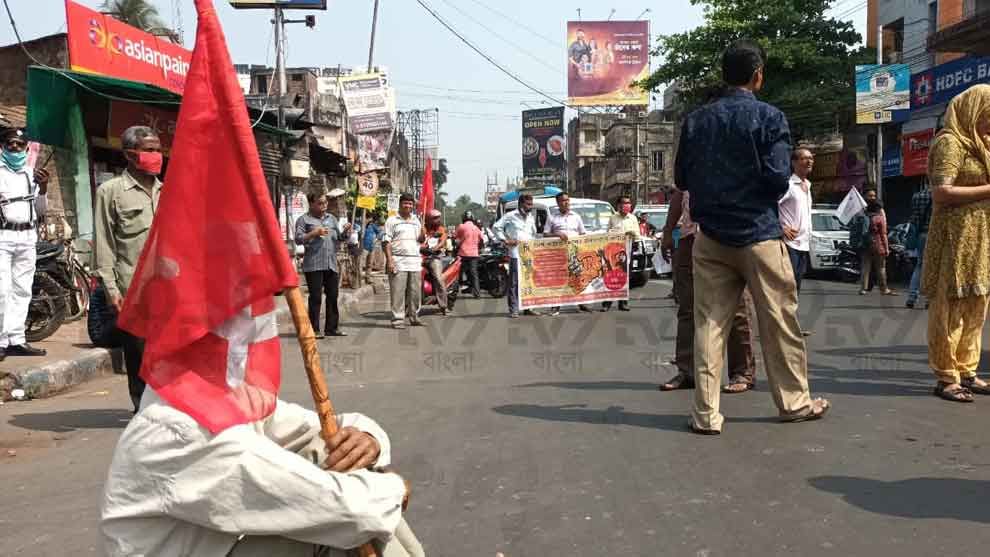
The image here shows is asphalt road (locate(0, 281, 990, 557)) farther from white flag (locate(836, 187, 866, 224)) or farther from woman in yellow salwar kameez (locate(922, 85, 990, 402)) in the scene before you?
white flag (locate(836, 187, 866, 224))

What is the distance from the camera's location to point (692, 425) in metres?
4.66

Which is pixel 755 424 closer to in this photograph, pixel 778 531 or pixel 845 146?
pixel 778 531

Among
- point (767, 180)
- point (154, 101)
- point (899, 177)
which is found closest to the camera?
point (767, 180)

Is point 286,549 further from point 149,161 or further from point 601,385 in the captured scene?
point 601,385

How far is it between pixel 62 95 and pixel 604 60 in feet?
154

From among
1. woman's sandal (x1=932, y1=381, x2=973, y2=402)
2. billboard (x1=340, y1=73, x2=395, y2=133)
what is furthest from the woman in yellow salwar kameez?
billboard (x1=340, y1=73, x2=395, y2=133)

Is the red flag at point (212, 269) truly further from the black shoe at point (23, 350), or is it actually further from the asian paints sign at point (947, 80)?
the asian paints sign at point (947, 80)

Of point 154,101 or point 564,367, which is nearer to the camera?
point 564,367

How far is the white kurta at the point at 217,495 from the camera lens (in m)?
1.69

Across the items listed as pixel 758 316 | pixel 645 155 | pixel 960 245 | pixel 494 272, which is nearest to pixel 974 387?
pixel 960 245

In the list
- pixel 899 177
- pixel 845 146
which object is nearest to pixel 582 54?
pixel 845 146

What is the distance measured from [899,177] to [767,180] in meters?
24.1

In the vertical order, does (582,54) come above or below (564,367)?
above

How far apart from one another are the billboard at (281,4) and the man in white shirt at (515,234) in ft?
25.4
